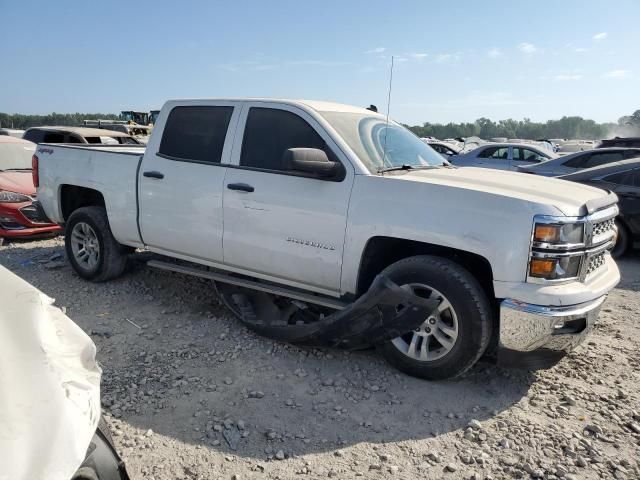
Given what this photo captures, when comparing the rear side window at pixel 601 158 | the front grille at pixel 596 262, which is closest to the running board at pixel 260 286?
the front grille at pixel 596 262

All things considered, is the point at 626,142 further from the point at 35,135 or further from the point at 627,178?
the point at 35,135

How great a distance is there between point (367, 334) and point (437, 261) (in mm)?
713

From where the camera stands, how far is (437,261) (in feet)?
11.7

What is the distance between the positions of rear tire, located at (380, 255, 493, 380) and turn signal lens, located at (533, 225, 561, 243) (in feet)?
1.67

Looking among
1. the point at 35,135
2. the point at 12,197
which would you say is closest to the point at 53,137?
the point at 35,135

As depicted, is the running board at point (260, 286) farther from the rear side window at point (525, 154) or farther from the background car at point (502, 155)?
the rear side window at point (525, 154)

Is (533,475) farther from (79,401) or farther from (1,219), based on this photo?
(1,219)

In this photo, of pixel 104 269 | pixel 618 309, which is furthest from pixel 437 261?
pixel 104 269

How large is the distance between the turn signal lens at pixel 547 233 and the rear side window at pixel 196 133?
2679mm

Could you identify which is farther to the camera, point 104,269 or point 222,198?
point 104,269

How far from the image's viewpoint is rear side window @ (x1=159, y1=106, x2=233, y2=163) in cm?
457

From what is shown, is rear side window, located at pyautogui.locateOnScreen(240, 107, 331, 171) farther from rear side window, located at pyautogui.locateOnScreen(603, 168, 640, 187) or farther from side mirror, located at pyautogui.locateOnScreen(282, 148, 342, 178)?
rear side window, located at pyautogui.locateOnScreen(603, 168, 640, 187)

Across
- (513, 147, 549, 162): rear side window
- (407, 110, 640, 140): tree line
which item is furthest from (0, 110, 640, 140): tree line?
(513, 147, 549, 162): rear side window

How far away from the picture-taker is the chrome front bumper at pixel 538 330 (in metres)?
3.21
